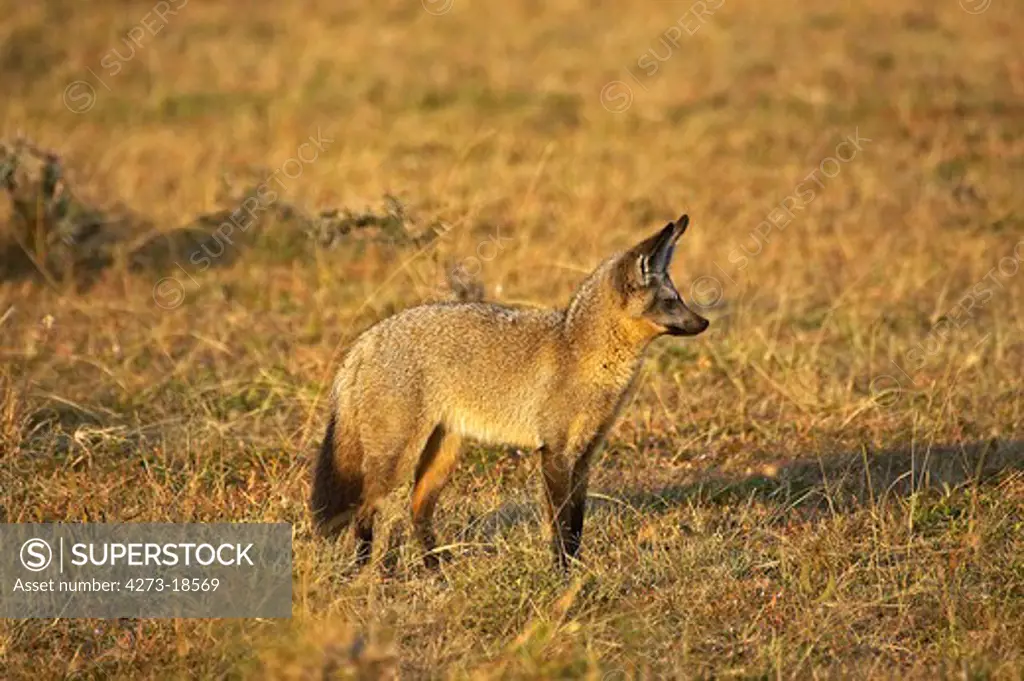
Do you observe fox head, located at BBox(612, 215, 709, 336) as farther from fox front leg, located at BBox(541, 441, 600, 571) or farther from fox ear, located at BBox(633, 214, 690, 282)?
fox front leg, located at BBox(541, 441, 600, 571)

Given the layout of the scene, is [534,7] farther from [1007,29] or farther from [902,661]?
[902,661]

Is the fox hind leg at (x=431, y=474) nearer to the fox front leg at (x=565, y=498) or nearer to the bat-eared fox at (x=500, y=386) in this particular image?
the bat-eared fox at (x=500, y=386)

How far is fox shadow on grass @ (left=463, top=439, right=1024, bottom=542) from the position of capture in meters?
7.16

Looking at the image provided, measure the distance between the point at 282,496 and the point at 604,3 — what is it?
48.1ft

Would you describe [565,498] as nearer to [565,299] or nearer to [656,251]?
[656,251]

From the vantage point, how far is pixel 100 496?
6.98 meters

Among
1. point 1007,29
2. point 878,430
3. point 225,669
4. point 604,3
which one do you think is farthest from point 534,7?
point 225,669

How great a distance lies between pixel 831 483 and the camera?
7477 millimetres

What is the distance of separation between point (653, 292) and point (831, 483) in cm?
162

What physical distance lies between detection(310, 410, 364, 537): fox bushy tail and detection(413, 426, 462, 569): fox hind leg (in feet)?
1.31

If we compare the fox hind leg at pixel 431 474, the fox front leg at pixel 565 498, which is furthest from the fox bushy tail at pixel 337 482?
the fox front leg at pixel 565 498

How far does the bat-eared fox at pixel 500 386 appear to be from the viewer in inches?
256

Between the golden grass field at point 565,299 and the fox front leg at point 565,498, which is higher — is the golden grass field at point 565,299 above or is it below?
below

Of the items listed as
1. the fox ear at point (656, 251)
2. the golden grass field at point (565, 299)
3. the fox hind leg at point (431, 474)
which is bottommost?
the golden grass field at point (565, 299)
